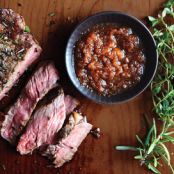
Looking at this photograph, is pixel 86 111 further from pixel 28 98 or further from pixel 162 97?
pixel 162 97

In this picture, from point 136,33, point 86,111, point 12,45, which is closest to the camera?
point 12,45

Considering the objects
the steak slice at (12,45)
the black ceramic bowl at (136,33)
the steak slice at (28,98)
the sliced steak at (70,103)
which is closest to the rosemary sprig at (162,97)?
the black ceramic bowl at (136,33)

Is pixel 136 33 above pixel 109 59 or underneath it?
above

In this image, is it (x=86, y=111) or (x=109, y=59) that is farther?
(x=86, y=111)

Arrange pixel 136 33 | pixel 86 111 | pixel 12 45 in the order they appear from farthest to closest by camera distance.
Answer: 1. pixel 86 111
2. pixel 136 33
3. pixel 12 45

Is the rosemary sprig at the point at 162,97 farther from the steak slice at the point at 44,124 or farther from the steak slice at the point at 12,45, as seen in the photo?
the steak slice at the point at 12,45

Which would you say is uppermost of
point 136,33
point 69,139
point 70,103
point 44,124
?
point 136,33

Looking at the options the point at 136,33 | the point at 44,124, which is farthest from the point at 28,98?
the point at 136,33
